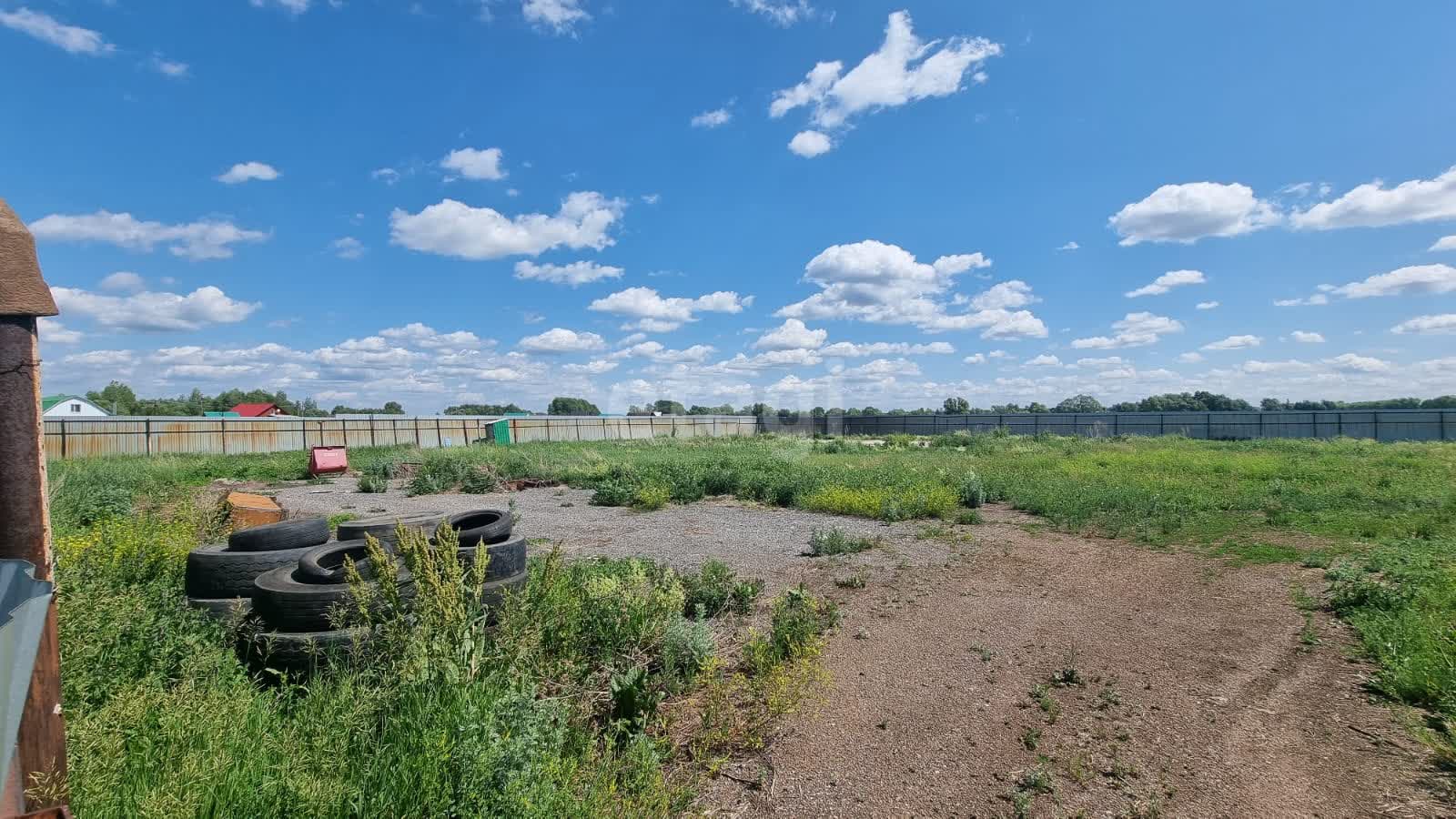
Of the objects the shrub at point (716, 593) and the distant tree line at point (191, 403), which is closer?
the shrub at point (716, 593)

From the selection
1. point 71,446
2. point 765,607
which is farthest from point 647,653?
point 71,446

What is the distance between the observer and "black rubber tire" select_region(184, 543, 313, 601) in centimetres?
490

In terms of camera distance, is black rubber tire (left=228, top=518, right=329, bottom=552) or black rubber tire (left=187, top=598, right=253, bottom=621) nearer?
black rubber tire (left=187, top=598, right=253, bottom=621)

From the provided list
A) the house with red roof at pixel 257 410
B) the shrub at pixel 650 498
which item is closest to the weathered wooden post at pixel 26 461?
the shrub at pixel 650 498

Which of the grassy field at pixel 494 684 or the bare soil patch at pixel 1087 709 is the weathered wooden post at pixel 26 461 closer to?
the grassy field at pixel 494 684

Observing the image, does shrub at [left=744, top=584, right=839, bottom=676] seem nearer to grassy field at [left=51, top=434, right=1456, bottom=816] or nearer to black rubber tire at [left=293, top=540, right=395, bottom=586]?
grassy field at [left=51, top=434, right=1456, bottom=816]

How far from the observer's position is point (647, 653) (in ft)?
16.1

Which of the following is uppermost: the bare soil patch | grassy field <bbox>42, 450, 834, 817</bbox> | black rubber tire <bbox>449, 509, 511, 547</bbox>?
black rubber tire <bbox>449, 509, 511, 547</bbox>

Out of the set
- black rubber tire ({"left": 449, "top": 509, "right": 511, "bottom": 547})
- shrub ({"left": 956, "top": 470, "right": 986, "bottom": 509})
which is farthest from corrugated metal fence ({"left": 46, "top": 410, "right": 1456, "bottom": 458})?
shrub ({"left": 956, "top": 470, "right": 986, "bottom": 509})

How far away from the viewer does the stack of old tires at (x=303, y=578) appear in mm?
4125

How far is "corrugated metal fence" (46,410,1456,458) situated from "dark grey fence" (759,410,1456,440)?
0.05m

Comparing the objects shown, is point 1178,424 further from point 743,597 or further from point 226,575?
point 226,575

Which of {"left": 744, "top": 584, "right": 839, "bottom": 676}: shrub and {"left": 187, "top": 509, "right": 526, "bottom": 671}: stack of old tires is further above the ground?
{"left": 187, "top": 509, "right": 526, "bottom": 671}: stack of old tires

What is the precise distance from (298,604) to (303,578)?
2.04ft
